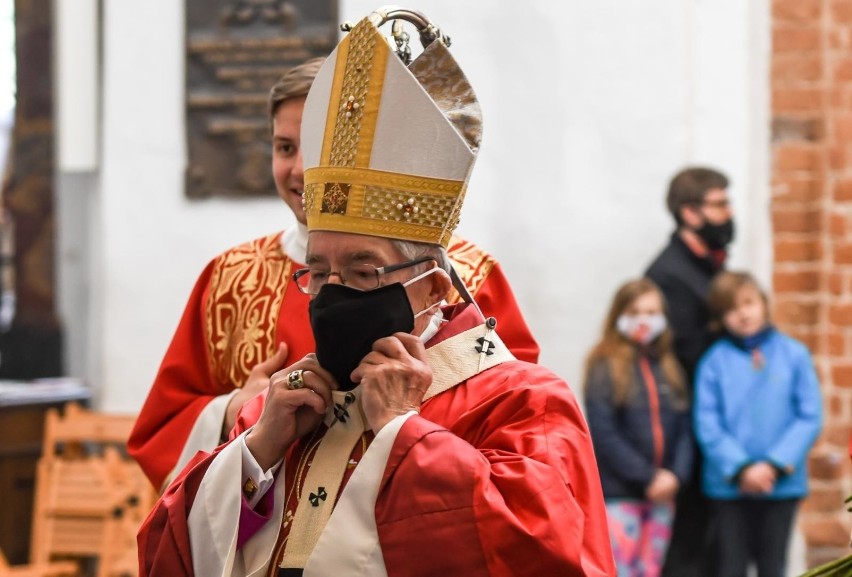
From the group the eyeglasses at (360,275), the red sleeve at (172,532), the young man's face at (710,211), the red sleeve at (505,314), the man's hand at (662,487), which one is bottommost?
the man's hand at (662,487)

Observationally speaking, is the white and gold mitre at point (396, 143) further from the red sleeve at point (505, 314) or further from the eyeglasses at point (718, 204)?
the eyeglasses at point (718, 204)

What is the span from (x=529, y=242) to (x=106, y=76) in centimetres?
196

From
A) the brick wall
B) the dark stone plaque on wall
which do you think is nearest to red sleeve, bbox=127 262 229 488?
the dark stone plaque on wall

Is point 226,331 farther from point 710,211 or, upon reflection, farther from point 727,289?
point 710,211

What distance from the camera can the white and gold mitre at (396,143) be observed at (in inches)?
99.0

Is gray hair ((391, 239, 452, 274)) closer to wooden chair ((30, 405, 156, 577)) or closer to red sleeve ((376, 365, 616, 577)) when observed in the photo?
red sleeve ((376, 365, 616, 577))

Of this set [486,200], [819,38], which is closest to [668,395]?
[486,200]

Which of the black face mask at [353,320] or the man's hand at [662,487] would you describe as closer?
the black face mask at [353,320]

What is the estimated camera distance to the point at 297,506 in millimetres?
2539

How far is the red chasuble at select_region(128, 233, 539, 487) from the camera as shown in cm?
342

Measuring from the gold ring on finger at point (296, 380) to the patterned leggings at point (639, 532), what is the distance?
3.35 metres

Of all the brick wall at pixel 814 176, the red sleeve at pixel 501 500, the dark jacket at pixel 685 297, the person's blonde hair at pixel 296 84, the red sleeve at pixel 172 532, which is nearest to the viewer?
the red sleeve at pixel 501 500

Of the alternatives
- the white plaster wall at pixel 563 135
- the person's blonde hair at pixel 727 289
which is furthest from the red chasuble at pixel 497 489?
the white plaster wall at pixel 563 135

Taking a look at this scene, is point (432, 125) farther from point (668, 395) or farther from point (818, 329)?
point (818, 329)
